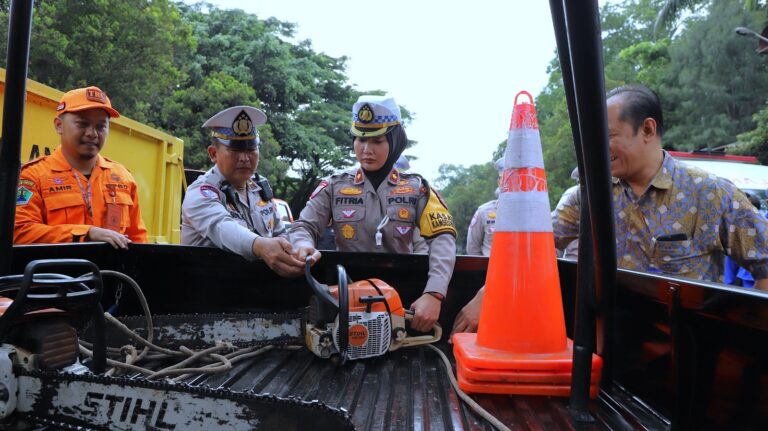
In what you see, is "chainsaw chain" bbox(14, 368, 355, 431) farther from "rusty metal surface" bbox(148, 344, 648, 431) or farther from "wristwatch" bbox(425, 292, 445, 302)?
"wristwatch" bbox(425, 292, 445, 302)

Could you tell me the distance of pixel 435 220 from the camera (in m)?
2.75

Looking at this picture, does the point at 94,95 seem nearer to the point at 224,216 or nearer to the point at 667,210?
the point at 224,216

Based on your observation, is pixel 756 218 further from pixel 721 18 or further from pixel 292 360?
pixel 721 18

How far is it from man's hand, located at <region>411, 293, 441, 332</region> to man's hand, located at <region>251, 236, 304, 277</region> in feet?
1.68

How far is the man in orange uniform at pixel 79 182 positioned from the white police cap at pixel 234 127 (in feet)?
3.00

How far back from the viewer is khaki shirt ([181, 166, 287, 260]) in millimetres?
2426

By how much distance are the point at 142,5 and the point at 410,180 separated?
48.1ft

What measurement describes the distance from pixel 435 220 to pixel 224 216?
3.41ft

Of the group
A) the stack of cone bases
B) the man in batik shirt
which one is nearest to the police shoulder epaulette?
the stack of cone bases

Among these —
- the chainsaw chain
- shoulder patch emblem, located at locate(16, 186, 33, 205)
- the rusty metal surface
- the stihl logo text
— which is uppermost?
shoulder patch emblem, located at locate(16, 186, 33, 205)

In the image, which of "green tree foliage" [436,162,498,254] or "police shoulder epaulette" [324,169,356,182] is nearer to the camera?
"police shoulder epaulette" [324,169,356,182]

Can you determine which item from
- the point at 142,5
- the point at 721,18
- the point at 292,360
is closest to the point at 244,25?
the point at 142,5

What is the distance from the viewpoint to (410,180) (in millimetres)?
3012

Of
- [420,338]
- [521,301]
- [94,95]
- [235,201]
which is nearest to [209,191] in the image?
[235,201]
